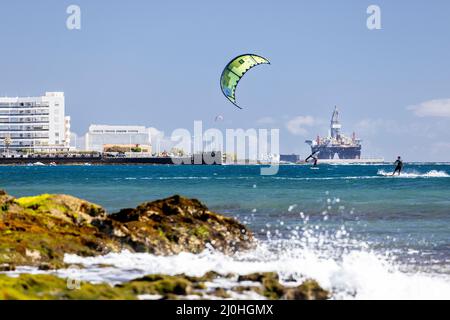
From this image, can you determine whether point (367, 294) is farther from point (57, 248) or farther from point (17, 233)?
point (17, 233)

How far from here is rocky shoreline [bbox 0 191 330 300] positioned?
1351 cm

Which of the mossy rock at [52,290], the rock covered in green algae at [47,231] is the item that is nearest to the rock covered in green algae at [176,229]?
the rock covered in green algae at [47,231]

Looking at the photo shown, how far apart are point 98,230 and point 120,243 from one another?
1.51 metres

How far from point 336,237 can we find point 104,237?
9.96m

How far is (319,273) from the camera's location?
16.6 m

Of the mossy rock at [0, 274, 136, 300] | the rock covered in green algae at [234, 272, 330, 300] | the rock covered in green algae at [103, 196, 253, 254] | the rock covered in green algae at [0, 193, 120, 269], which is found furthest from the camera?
the rock covered in green algae at [103, 196, 253, 254]

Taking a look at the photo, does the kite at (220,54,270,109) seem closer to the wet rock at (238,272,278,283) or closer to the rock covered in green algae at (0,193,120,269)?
the rock covered in green algae at (0,193,120,269)

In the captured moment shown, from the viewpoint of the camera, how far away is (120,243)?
1984 centimetres

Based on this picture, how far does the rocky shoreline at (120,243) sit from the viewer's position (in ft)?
44.3

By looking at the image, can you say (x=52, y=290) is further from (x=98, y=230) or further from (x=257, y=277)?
(x=98, y=230)

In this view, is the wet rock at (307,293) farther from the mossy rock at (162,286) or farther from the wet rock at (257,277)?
the mossy rock at (162,286)

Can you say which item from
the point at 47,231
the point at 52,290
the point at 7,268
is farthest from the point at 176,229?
the point at 52,290

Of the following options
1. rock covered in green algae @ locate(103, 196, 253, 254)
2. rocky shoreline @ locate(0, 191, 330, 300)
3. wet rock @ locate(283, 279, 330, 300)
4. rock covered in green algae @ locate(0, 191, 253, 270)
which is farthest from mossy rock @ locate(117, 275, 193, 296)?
rock covered in green algae @ locate(103, 196, 253, 254)

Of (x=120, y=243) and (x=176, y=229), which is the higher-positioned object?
(x=176, y=229)
